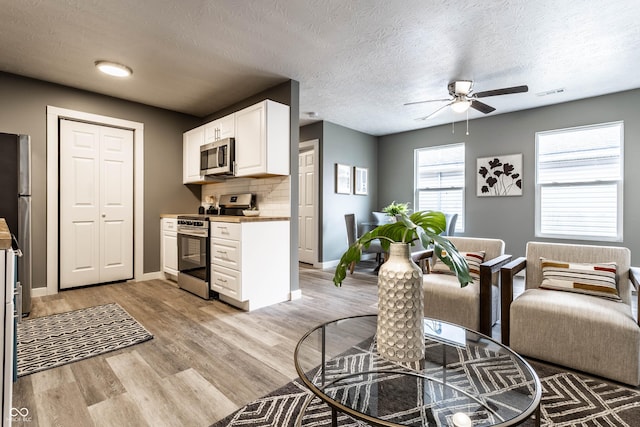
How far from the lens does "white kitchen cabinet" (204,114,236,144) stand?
382cm

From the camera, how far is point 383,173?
21.1 feet

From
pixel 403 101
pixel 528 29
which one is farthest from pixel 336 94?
pixel 528 29

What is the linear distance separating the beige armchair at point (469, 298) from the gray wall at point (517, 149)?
2.48 meters

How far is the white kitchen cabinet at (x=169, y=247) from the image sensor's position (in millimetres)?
4184

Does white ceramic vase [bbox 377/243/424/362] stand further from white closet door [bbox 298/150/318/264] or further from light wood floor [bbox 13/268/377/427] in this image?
white closet door [bbox 298/150/318/264]

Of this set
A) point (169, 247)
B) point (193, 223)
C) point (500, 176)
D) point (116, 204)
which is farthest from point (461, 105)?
point (116, 204)

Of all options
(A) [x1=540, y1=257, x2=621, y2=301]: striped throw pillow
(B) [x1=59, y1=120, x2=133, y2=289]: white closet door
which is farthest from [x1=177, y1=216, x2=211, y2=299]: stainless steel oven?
(A) [x1=540, y1=257, x2=621, y2=301]: striped throw pillow

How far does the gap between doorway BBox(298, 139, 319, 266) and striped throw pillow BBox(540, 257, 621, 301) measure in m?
Result: 3.51

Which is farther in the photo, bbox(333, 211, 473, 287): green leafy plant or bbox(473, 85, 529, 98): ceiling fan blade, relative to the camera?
bbox(473, 85, 529, 98): ceiling fan blade

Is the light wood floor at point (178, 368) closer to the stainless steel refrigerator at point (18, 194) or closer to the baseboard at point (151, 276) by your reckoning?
the stainless steel refrigerator at point (18, 194)

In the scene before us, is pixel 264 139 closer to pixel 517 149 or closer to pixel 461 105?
pixel 461 105

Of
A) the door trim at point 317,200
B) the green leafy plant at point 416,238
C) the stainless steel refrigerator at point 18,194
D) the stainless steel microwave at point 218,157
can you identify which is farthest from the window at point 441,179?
the stainless steel refrigerator at point 18,194

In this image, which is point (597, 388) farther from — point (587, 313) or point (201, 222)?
point (201, 222)

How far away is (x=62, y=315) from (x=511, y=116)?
244 inches
